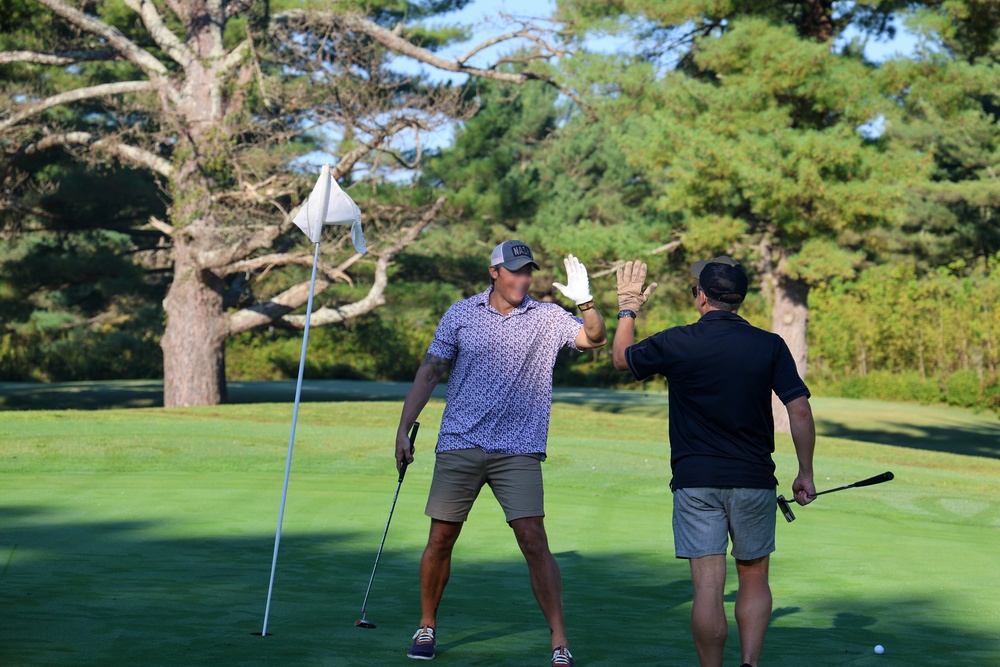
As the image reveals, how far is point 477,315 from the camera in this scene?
5594mm

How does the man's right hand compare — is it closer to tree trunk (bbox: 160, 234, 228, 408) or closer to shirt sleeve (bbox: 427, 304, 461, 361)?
shirt sleeve (bbox: 427, 304, 461, 361)

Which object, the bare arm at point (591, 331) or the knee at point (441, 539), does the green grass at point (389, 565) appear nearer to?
the knee at point (441, 539)

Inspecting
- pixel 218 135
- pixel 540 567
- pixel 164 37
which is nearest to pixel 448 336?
pixel 540 567

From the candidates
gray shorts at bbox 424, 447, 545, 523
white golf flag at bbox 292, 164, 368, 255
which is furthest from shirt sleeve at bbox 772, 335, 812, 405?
white golf flag at bbox 292, 164, 368, 255

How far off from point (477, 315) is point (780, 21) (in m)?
20.0

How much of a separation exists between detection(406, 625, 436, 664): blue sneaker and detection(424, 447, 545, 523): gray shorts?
52 cm

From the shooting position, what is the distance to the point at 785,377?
5.02m

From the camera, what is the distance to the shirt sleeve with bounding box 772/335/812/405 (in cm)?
499

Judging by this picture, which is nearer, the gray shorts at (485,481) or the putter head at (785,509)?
the putter head at (785,509)

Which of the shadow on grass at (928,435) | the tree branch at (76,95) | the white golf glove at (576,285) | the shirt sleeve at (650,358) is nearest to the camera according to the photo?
the shirt sleeve at (650,358)

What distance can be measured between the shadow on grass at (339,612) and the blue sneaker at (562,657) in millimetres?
211

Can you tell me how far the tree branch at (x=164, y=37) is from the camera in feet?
87.5

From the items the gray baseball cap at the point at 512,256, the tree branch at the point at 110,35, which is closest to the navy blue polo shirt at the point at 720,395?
the gray baseball cap at the point at 512,256

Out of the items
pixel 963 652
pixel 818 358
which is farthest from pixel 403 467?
pixel 818 358
